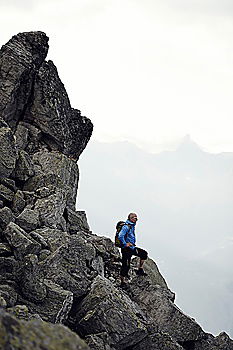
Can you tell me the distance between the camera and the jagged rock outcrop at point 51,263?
16.1 meters

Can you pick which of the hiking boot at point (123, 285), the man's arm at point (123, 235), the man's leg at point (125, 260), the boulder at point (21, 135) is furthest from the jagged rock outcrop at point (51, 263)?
the man's arm at point (123, 235)

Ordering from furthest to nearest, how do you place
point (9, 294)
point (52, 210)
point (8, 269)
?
point (52, 210) < point (8, 269) < point (9, 294)

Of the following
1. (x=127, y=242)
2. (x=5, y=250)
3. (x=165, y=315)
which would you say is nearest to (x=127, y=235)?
(x=127, y=242)

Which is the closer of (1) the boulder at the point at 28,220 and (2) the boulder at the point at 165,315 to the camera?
(2) the boulder at the point at 165,315

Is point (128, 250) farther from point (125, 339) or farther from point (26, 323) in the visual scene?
point (26, 323)

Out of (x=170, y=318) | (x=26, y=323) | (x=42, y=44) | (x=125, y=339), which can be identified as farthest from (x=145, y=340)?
(x=42, y=44)

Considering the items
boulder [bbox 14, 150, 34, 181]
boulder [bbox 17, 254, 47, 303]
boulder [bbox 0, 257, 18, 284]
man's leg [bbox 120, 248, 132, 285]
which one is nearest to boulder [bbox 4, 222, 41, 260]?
boulder [bbox 0, 257, 18, 284]

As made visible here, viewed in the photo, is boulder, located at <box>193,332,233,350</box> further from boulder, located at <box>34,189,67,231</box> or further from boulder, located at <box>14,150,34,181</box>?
boulder, located at <box>14,150,34,181</box>

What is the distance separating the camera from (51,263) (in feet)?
62.9

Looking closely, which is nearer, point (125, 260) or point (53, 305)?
point (53, 305)

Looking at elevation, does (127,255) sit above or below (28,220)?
above

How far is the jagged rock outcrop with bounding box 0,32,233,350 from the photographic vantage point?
16.1 metres

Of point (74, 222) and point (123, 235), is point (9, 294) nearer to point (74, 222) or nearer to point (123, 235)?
point (123, 235)

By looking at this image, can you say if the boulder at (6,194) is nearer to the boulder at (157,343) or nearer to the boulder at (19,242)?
the boulder at (19,242)
